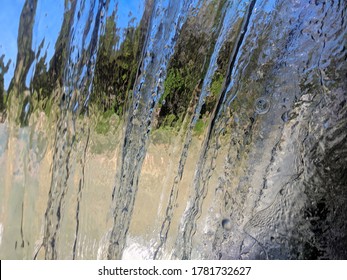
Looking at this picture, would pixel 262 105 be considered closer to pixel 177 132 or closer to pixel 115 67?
pixel 177 132

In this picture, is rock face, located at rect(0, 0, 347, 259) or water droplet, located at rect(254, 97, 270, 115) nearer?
rock face, located at rect(0, 0, 347, 259)

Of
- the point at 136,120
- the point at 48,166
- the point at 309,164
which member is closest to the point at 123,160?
the point at 136,120

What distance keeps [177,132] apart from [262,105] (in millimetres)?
368

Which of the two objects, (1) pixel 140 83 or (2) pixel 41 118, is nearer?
(2) pixel 41 118

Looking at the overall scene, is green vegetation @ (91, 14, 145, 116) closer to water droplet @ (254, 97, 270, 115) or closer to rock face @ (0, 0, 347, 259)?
rock face @ (0, 0, 347, 259)

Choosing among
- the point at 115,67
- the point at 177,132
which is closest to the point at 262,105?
the point at 177,132

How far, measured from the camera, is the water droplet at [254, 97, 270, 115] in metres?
1.72

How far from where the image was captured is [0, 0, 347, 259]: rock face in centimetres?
159

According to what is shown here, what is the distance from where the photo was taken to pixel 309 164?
1.69m

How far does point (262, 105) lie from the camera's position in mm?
1734

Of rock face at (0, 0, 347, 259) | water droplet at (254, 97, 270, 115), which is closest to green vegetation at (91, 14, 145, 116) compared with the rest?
rock face at (0, 0, 347, 259)

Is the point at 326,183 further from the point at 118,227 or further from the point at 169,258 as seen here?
the point at 118,227

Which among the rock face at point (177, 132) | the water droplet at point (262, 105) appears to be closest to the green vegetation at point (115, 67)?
the rock face at point (177, 132)

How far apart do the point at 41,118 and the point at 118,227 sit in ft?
1.54
